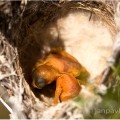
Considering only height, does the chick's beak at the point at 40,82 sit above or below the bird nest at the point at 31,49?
below

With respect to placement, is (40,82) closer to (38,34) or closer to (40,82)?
(40,82)

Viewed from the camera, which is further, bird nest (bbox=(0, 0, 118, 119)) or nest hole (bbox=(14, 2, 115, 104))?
nest hole (bbox=(14, 2, 115, 104))

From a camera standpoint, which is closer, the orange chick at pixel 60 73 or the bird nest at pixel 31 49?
the bird nest at pixel 31 49

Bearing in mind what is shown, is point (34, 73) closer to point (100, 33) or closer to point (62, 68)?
point (62, 68)

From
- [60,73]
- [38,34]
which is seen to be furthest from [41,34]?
[60,73]

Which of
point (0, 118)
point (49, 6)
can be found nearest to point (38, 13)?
point (49, 6)
